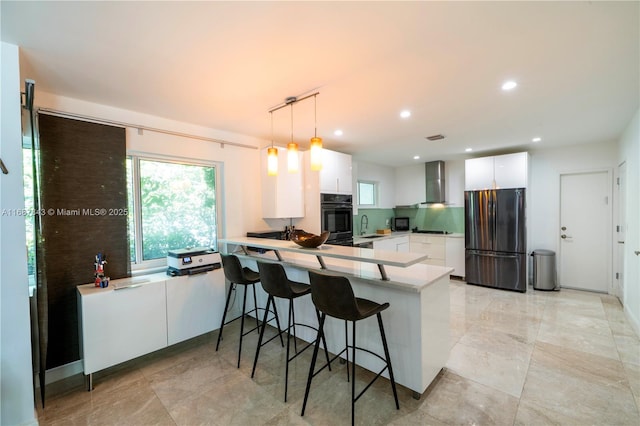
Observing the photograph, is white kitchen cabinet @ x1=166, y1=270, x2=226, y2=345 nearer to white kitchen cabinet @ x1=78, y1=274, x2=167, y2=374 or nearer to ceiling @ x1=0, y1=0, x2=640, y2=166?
white kitchen cabinet @ x1=78, y1=274, x2=167, y2=374

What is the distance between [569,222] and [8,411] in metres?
6.94

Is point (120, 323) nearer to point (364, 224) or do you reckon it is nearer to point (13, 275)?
point (13, 275)

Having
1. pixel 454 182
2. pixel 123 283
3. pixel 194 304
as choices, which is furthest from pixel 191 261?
pixel 454 182

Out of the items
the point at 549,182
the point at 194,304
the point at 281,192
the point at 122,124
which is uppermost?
the point at 122,124

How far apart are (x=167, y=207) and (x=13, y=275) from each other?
149 cm

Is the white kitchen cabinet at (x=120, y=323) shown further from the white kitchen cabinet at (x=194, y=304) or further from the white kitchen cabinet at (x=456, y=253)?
the white kitchen cabinet at (x=456, y=253)

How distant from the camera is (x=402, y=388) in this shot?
2174 mm

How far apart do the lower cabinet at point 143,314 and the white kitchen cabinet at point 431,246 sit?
163 inches

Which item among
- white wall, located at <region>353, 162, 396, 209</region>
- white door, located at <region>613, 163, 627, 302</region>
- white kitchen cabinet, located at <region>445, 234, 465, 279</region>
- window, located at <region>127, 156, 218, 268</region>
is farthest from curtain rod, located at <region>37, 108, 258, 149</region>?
white door, located at <region>613, 163, 627, 302</region>

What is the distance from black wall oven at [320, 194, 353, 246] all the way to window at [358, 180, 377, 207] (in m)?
1.29

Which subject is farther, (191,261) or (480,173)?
(480,173)

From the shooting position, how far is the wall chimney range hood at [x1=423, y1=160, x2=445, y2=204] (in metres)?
5.77

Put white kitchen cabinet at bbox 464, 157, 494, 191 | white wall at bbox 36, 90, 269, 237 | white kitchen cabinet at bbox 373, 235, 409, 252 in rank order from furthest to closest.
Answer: white kitchen cabinet at bbox 373, 235, 409, 252 < white kitchen cabinet at bbox 464, 157, 494, 191 < white wall at bbox 36, 90, 269, 237

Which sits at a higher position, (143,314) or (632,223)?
(632,223)
